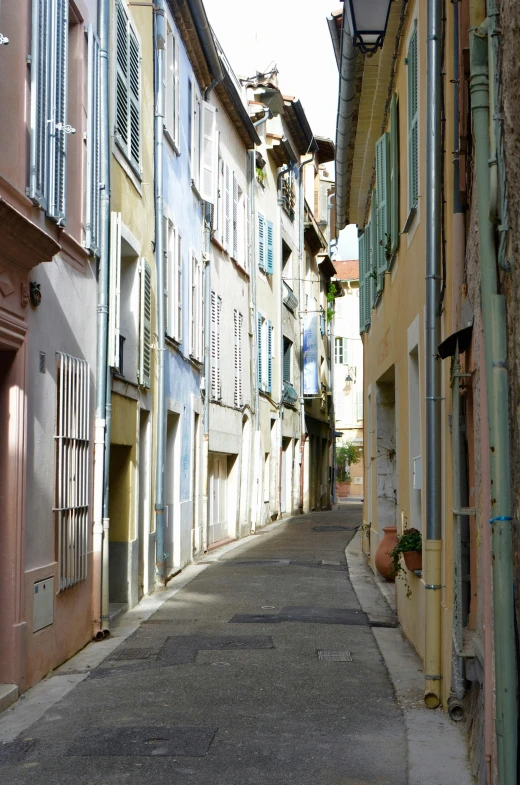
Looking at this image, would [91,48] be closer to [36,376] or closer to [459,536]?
[36,376]

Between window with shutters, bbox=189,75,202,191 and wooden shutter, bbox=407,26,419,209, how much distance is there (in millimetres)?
7338

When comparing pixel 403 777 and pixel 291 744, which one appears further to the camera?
pixel 291 744

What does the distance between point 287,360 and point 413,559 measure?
1980 cm

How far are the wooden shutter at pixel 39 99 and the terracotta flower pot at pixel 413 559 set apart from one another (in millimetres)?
3856

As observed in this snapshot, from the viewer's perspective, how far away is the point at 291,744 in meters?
5.72

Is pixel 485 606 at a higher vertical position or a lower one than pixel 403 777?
higher

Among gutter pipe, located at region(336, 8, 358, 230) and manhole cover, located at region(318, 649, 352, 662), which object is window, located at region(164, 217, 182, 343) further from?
manhole cover, located at region(318, 649, 352, 662)

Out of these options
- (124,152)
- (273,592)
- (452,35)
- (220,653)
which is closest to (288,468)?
(273,592)

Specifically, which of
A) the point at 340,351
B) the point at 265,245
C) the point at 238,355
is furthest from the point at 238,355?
the point at 340,351

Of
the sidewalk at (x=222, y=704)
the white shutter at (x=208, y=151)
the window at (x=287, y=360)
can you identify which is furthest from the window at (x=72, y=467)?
the window at (x=287, y=360)

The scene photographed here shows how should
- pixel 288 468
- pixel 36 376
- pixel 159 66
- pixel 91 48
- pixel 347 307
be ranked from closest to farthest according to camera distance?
pixel 36 376
pixel 91 48
pixel 159 66
pixel 288 468
pixel 347 307

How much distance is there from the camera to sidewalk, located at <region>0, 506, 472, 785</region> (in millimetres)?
5336

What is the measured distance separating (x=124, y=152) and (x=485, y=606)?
749 cm

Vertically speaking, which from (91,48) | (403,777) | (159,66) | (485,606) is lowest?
(403,777)
